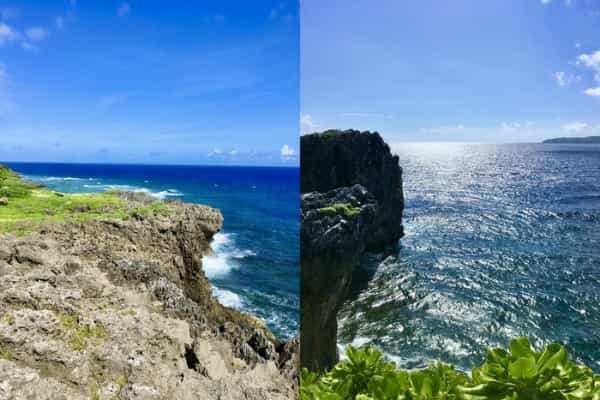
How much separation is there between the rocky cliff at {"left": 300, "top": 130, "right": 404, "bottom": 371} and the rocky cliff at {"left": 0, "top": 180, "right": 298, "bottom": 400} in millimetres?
1407

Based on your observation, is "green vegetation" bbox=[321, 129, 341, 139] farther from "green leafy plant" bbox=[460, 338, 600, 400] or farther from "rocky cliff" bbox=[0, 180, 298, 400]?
"green leafy plant" bbox=[460, 338, 600, 400]

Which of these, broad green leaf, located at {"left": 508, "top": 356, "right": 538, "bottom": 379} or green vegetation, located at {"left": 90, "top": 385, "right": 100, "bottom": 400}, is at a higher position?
broad green leaf, located at {"left": 508, "top": 356, "right": 538, "bottom": 379}

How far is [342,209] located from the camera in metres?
5.58

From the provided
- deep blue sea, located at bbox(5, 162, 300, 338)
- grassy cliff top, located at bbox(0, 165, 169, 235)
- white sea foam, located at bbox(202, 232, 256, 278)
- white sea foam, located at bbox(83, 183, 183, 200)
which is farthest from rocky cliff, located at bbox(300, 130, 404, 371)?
grassy cliff top, located at bbox(0, 165, 169, 235)

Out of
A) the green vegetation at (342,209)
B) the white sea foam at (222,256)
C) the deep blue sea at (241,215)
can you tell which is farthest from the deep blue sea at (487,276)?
the white sea foam at (222,256)

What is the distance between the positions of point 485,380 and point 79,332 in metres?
1.40

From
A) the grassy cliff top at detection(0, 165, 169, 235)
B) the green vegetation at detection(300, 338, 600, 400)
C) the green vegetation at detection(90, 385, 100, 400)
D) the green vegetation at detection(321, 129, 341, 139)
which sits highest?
the green vegetation at detection(321, 129, 341, 139)

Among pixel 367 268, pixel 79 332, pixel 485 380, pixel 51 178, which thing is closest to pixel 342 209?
pixel 51 178

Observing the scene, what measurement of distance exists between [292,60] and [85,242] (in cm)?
130

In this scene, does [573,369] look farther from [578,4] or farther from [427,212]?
[427,212]

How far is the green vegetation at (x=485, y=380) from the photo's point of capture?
37.0 inches

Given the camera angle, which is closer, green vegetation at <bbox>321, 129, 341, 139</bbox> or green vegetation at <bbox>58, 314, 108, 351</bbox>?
green vegetation at <bbox>58, 314, 108, 351</bbox>

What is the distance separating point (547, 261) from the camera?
967 centimetres

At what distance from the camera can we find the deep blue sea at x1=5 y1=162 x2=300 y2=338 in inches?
87.7
